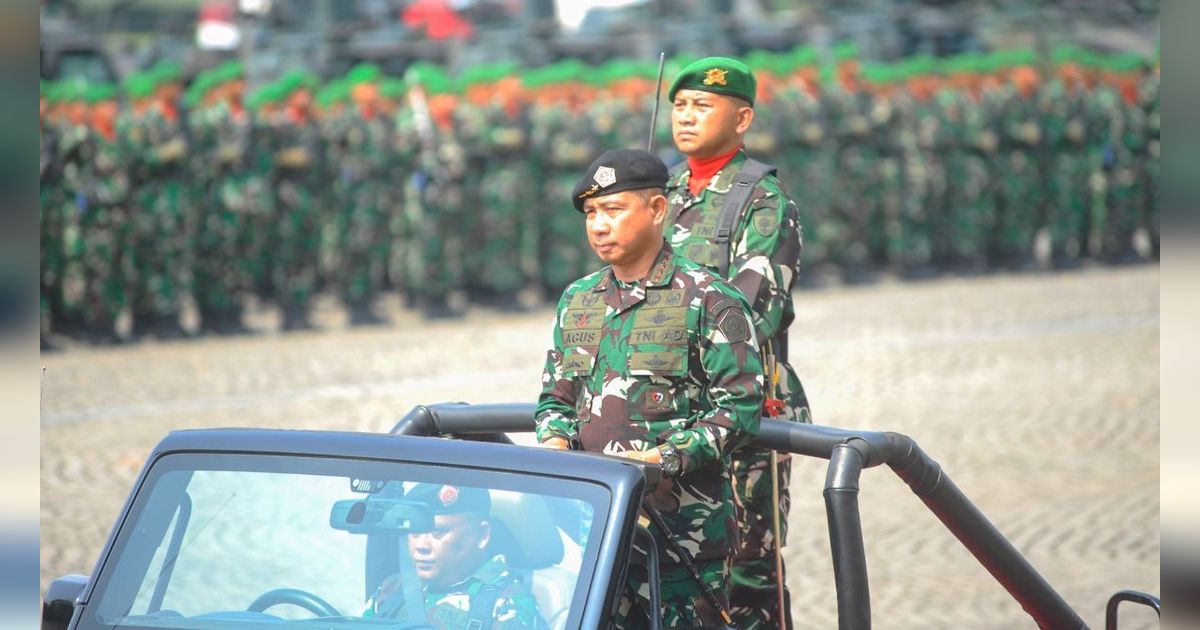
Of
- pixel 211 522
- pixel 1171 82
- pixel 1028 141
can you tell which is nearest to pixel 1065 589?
pixel 211 522

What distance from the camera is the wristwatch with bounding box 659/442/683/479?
10.3 ft

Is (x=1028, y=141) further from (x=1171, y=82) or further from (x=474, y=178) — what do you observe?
(x=1171, y=82)

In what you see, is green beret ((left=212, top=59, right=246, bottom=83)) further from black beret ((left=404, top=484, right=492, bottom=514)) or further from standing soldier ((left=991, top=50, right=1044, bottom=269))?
black beret ((left=404, top=484, right=492, bottom=514))

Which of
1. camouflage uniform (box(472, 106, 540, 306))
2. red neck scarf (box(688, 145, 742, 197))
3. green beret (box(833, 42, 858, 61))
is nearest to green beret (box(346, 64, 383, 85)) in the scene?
camouflage uniform (box(472, 106, 540, 306))

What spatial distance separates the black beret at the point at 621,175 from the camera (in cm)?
332

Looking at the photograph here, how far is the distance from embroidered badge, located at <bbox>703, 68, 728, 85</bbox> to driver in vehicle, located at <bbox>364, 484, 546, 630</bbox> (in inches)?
67.8

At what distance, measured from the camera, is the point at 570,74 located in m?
18.2

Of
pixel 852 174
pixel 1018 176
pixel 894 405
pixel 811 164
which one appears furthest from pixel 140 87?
pixel 1018 176

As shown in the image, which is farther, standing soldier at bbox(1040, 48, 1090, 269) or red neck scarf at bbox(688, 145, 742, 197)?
standing soldier at bbox(1040, 48, 1090, 269)

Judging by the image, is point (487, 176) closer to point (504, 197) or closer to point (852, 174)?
point (504, 197)

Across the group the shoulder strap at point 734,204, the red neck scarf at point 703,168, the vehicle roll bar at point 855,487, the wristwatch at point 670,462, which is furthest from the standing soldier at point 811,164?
the wristwatch at point 670,462

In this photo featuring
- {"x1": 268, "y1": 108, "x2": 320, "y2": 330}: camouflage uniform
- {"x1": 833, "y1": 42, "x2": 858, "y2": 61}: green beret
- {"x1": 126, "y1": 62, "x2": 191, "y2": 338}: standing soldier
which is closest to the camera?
{"x1": 126, "y1": 62, "x2": 191, "y2": 338}: standing soldier

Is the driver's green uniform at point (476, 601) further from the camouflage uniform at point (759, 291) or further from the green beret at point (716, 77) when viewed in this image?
the green beret at point (716, 77)

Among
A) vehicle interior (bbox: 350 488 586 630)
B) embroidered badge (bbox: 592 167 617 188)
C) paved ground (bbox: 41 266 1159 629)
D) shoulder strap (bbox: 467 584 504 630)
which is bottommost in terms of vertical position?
paved ground (bbox: 41 266 1159 629)
